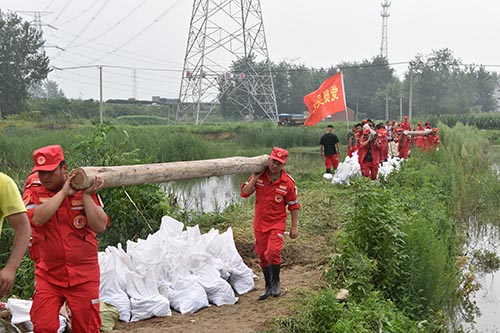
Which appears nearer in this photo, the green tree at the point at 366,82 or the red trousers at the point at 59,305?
Answer: the red trousers at the point at 59,305

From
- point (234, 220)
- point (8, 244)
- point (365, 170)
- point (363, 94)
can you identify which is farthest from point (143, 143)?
point (363, 94)

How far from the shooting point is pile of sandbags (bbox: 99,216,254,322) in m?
5.30

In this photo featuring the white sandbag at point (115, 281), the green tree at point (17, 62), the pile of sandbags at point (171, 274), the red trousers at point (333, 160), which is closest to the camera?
the white sandbag at point (115, 281)

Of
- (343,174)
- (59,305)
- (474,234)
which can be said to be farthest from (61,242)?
(343,174)

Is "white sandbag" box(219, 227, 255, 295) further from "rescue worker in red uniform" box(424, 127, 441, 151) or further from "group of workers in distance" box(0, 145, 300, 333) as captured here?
"rescue worker in red uniform" box(424, 127, 441, 151)

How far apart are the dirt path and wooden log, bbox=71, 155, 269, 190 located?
125cm

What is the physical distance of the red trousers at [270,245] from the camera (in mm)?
5902

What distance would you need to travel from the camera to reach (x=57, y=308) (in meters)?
3.93

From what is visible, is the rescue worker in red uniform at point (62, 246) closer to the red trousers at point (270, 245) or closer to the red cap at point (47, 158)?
the red cap at point (47, 158)

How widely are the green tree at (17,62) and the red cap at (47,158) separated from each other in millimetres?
35110

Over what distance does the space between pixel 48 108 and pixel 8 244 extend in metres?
37.0

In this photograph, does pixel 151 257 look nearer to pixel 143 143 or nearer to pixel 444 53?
pixel 143 143

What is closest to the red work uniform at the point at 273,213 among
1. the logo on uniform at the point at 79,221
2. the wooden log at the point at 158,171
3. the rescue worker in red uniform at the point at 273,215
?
the rescue worker in red uniform at the point at 273,215

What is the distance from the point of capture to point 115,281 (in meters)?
5.33
